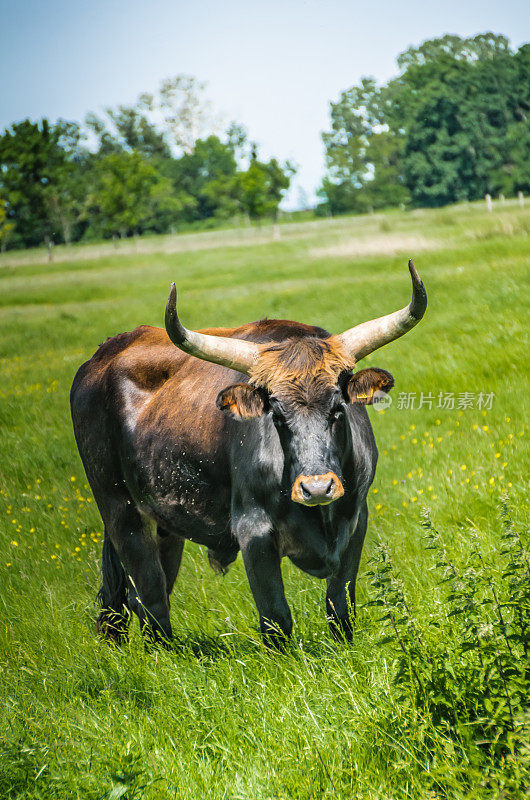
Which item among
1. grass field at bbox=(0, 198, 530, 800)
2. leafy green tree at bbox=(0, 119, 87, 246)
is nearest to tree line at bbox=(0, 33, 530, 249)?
leafy green tree at bbox=(0, 119, 87, 246)

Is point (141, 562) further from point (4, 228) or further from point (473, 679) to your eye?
point (4, 228)

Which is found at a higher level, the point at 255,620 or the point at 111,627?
the point at 255,620

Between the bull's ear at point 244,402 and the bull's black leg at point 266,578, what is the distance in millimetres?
623

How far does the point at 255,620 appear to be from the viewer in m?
5.21

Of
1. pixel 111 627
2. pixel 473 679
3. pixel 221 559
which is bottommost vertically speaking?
pixel 111 627

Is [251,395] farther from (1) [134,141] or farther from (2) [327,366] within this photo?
(1) [134,141]

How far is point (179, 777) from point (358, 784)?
754 millimetres

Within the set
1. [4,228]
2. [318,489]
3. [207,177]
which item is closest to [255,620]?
[318,489]

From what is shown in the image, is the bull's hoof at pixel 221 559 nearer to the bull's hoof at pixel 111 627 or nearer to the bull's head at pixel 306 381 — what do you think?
the bull's hoof at pixel 111 627

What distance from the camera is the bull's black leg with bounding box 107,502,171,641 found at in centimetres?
554

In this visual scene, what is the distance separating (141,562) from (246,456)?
5.22 feet

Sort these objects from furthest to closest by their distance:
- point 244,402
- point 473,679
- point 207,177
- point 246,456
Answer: point 207,177, point 246,456, point 244,402, point 473,679

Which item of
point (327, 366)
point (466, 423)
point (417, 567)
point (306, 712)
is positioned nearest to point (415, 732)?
point (306, 712)

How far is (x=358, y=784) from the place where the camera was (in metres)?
3.09
